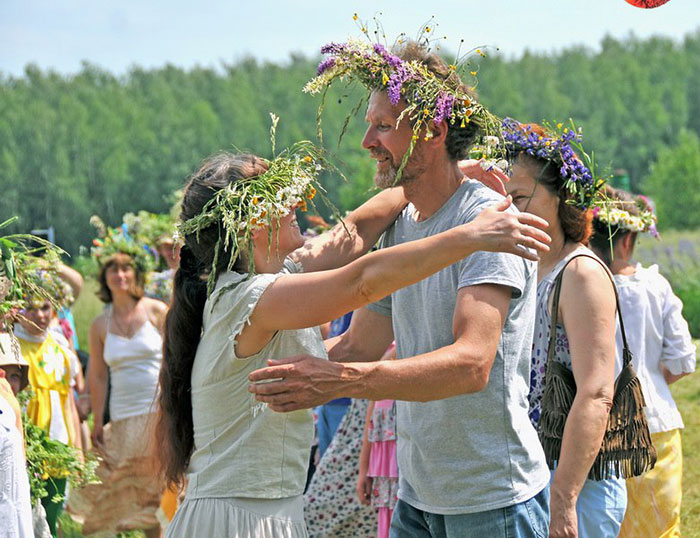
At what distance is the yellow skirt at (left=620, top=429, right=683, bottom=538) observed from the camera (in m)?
4.24

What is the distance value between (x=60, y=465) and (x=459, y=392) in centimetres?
300

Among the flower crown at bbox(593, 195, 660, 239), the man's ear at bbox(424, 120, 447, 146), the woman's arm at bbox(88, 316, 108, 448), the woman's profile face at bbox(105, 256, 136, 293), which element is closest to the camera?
the man's ear at bbox(424, 120, 447, 146)

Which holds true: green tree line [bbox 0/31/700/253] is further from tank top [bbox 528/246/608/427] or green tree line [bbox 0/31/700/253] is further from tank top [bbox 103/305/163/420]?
tank top [bbox 528/246/608/427]

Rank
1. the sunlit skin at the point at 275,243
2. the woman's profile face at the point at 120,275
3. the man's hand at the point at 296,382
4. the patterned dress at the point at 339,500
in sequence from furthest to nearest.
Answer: the woman's profile face at the point at 120,275 → the patterned dress at the point at 339,500 → the sunlit skin at the point at 275,243 → the man's hand at the point at 296,382

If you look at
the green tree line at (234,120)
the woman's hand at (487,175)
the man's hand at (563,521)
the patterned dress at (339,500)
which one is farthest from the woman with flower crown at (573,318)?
the green tree line at (234,120)

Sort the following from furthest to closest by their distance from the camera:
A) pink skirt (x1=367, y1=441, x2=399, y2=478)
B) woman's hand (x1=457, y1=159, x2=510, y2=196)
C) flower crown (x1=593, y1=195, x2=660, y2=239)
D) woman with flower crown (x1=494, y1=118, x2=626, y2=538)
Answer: pink skirt (x1=367, y1=441, x2=399, y2=478) < flower crown (x1=593, y1=195, x2=660, y2=239) < woman's hand (x1=457, y1=159, x2=510, y2=196) < woman with flower crown (x1=494, y1=118, x2=626, y2=538)

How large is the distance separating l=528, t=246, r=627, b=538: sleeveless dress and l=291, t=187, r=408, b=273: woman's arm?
65 cm

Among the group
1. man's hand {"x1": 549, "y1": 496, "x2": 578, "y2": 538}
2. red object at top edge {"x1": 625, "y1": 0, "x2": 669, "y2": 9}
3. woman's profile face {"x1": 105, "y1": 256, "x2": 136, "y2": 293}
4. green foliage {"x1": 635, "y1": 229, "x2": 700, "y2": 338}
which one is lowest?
man's hand {"x1": 549, "y1": 496, "x2": 578, "y2": 538}

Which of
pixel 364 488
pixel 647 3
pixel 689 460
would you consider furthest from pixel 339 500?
pixel 689 460

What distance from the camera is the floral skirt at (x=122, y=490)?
695cm

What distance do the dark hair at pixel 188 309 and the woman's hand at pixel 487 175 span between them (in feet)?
2.46

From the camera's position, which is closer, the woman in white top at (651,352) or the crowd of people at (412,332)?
the crowd of people at (412,332)

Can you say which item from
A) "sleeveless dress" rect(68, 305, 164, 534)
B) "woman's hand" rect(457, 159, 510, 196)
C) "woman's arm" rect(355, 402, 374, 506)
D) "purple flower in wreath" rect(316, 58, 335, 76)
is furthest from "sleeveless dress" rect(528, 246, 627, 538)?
"sleeveless dress" rect(68, 305, 164, 534)

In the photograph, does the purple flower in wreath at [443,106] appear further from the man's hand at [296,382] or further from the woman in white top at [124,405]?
the woman in white top at [124,405]
